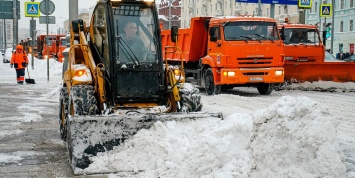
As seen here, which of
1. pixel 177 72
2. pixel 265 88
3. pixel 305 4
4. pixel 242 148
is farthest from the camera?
pixel 305 4

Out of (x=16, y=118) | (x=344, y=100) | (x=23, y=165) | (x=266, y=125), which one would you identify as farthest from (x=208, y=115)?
(x=344, y=100)

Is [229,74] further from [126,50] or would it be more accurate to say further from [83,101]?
[83,101]

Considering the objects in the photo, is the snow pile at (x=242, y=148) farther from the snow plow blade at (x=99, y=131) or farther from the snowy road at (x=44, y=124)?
the snowy road at (x=44, y=124)

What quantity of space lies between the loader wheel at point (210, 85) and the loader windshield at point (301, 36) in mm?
3687

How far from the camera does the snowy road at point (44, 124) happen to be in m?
6.75

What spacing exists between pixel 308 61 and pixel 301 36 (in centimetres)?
96

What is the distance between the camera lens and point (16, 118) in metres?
11.0

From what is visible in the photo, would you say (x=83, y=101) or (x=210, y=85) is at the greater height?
(x=83, y=101)

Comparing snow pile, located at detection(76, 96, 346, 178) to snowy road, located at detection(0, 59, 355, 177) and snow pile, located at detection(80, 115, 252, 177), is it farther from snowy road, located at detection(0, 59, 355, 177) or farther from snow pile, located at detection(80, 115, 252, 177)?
snowy road, located at detection(0, 59, 355, 177)

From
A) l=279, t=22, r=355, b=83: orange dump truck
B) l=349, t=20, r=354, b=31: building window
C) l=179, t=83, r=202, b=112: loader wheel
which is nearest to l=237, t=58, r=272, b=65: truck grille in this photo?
l=279, t=22, r=355, b=83: orange dump truck

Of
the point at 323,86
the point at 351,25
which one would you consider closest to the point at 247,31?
the point at 323,86

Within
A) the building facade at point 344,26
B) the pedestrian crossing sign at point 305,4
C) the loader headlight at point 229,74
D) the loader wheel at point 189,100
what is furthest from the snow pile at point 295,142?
the building facade at point 344,26

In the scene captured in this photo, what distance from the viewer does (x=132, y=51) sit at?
7.89 m

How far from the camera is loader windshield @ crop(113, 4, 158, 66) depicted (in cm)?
785
